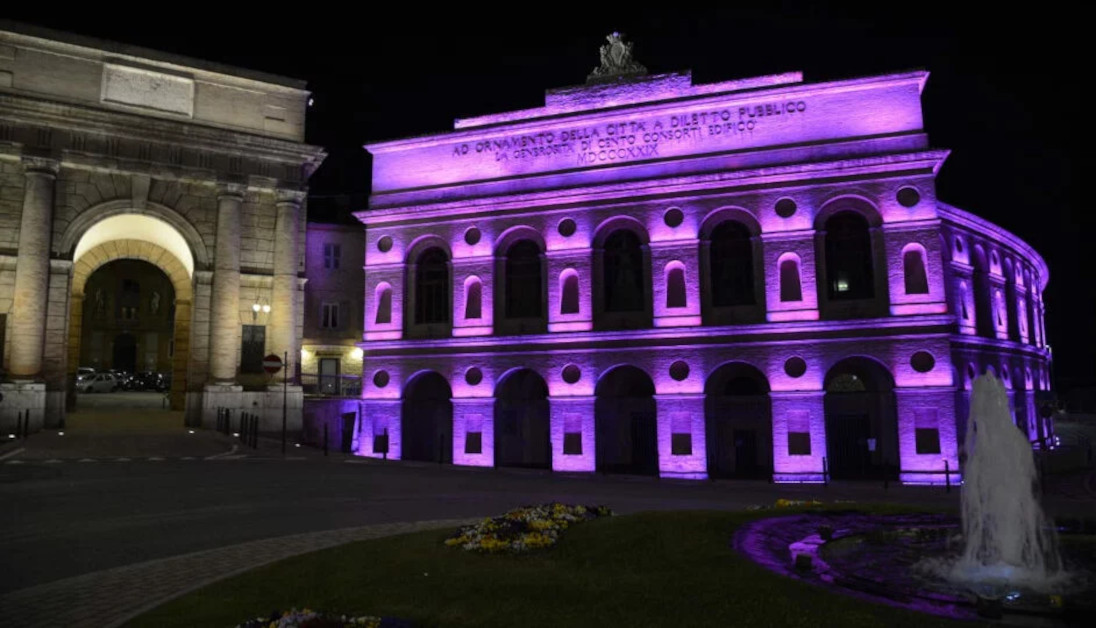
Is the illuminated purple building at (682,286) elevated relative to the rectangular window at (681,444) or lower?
elevated

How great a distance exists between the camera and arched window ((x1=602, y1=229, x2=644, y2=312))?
29781mm

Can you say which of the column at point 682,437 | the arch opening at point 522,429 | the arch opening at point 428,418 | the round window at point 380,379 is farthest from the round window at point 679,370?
the round window at point 380,379

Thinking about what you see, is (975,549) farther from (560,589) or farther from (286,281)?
(286,281)

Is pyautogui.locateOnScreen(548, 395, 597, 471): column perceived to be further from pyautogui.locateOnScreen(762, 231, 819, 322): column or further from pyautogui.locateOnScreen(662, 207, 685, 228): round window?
pyautogui.locateOnScreen(762, 231, 819, 322): column

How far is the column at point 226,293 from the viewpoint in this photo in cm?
3127

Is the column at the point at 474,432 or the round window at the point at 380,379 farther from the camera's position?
the round window at the point at 380,379

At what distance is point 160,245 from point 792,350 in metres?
29.0

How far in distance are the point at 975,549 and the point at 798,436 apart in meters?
17.6

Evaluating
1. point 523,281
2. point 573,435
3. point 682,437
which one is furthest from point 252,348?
point 682,437

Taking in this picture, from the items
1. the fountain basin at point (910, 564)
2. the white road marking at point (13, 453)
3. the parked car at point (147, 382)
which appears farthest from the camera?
the parked car at point (147, 382)

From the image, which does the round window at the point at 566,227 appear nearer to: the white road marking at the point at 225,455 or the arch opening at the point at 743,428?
the arch opening at the point at 743,428

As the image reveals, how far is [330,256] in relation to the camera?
3897 centimetres

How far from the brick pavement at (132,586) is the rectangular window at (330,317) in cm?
2797

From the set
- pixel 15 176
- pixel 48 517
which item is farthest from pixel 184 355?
pixel 48 517
